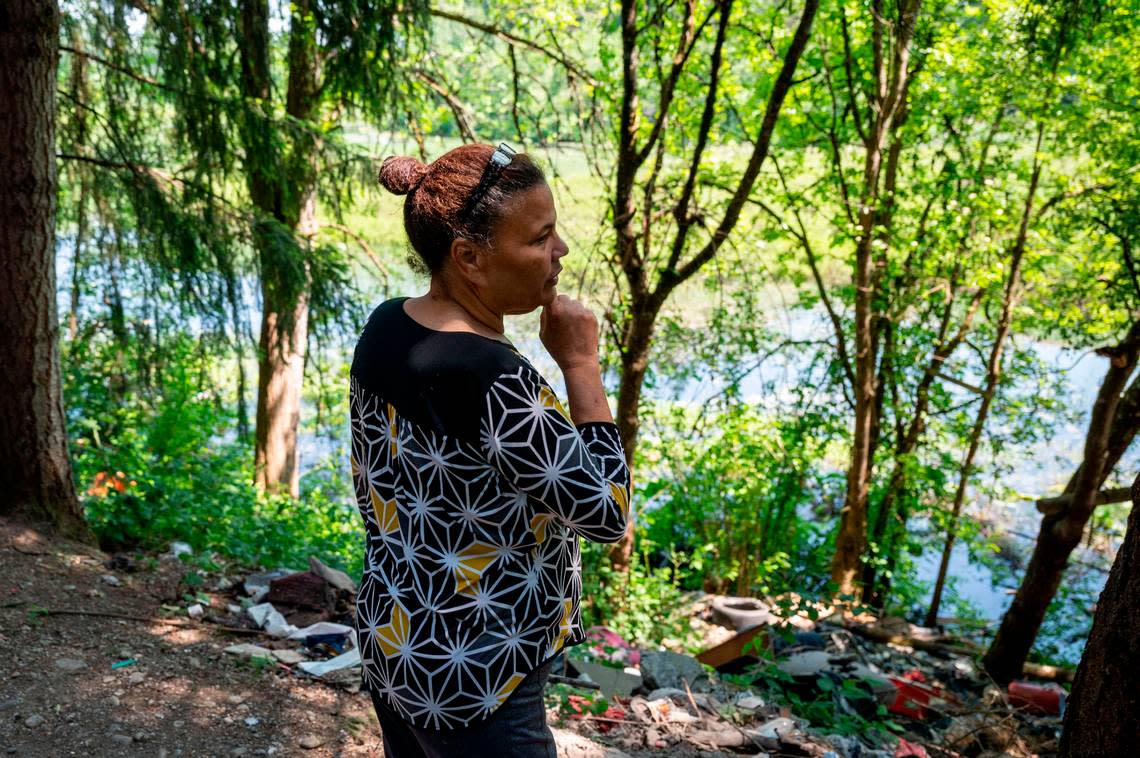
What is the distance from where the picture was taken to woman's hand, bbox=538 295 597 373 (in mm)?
1694

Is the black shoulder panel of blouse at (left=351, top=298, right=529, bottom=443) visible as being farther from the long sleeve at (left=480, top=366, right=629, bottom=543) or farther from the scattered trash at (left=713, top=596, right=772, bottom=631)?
the scattered trash at (left=713, top=596, right=772, bottom=631)

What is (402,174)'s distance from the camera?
170 cm

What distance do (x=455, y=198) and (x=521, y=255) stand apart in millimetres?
144

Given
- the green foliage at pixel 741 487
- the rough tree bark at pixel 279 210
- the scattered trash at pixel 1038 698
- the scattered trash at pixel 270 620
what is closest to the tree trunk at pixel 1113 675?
the scattered trash at pixel 270 620

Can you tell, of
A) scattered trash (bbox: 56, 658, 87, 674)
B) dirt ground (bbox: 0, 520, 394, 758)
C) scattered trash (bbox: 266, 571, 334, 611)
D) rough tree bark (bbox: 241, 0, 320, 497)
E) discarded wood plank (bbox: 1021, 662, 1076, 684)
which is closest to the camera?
dirt ground (bbox: 0, 520, 394, 758)

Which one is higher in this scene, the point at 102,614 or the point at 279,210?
the point at 279,210

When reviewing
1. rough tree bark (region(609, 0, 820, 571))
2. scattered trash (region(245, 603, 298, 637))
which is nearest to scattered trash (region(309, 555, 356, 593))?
scattered trash (region(245, 603, 298, 637))

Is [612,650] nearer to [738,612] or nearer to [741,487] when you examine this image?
[738,612]

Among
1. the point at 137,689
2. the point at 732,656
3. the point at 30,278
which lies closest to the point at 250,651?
the point at 137,689

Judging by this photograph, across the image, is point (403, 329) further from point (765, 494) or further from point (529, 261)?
point (765, 494)

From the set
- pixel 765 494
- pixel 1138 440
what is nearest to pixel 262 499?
pixel 765 494

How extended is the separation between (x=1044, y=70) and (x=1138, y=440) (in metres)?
4.46

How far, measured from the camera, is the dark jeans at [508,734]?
1570 mm

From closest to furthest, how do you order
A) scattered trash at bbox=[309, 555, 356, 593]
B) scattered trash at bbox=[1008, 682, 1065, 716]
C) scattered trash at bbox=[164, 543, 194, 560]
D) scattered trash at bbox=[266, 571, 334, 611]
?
scattered trash at bbox=[266, 571, 334, 611], scattered trash at bbox=[309, 555, 356, 593], scattered trash at bbox=[164, 543, 194, 560], scattered trash at bbox=[1008, 682, 1065, 716]
